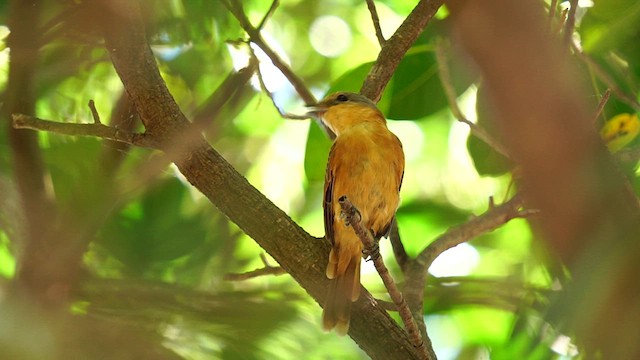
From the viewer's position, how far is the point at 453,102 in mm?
2936

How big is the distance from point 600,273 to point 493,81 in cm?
50

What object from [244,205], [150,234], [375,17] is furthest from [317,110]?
[150,234]

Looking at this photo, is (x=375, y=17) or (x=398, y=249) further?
(x=398, y=249)

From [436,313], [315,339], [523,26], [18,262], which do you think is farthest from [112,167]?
[436,313]

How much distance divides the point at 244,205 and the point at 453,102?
38.2 inches

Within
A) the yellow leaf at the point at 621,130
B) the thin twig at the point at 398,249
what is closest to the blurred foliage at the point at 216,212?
the yellow leaf at the point at 621,130

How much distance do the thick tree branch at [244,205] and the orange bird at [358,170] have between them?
15.4 inches

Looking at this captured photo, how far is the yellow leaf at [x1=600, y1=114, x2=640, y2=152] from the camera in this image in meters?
2.89

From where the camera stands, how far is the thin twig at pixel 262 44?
1846 mm

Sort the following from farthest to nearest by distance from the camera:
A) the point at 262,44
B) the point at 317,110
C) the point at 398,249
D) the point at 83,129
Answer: the point at 317,110
the point at 398,249
the point at 262,44
the point at 83,129

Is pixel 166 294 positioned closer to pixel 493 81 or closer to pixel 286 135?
pixel 493 81

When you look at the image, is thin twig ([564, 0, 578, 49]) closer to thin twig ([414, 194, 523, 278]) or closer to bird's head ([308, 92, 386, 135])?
thin twig ([414, 194, 523, 278])

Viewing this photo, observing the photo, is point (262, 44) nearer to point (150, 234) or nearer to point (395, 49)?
point (395, 49)

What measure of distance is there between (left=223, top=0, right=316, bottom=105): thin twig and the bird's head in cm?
7
